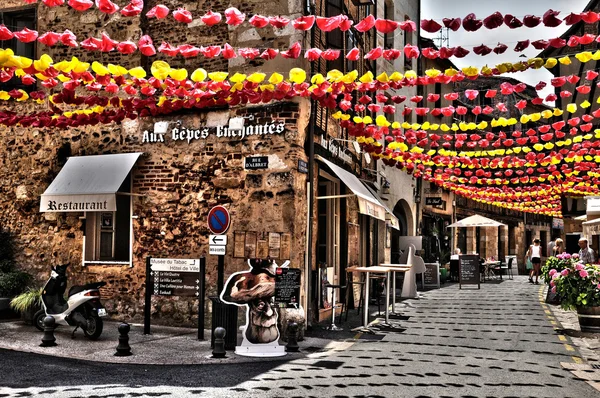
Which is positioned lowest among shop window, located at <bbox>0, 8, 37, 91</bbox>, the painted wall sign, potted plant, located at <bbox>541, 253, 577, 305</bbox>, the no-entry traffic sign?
potted plant, located at <bbox>541, 253, 577, 305</bbox>

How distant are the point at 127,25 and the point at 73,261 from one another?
14.5 feet

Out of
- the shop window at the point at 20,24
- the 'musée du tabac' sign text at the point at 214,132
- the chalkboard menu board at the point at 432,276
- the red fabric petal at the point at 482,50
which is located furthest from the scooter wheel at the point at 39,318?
the chalkboard menu board at the point at 432,276

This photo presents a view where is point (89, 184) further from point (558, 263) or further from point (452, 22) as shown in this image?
point (558, 263)

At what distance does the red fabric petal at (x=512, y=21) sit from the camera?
687 centimetres

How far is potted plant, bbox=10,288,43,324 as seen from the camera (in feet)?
34.4

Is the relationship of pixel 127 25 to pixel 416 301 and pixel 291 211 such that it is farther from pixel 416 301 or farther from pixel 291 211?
pixel 416 301

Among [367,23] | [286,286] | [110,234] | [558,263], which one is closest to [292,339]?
[286,286]

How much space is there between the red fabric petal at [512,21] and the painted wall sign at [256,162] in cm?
470

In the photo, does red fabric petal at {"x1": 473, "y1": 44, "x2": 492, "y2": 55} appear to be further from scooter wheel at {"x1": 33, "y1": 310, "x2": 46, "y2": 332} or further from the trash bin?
scooter wheel at {"x1": 33, "y1": 310, "x2": 46, "y2": 332}

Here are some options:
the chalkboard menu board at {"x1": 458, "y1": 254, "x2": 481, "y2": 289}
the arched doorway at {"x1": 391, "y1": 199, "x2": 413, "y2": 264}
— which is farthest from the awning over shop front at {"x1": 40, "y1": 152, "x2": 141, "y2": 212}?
the arched doorway at {"x1": 391, "y1": 199, "x2": 413, "y2": 264}

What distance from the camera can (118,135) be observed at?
11.6 meters

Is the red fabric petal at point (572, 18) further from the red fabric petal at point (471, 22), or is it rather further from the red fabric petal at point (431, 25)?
the red fabric petal at point (431, 25)

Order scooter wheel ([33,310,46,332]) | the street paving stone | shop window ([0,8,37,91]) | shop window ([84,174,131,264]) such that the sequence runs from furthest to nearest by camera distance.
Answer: shop window ([0,8,37,91]) < shop window ([84,174,131,264]) < scooter wheel ([33,310,46,332]) < the street paving stone

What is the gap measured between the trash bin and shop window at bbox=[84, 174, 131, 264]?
338 cm
